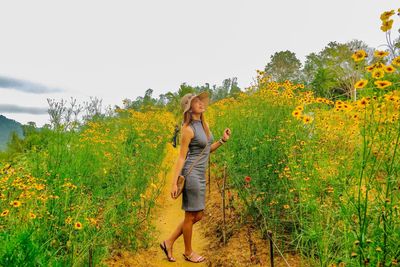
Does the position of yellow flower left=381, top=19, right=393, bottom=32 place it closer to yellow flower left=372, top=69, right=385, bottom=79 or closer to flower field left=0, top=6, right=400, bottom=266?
flower field left=0, top=6, right=400, bottom=266

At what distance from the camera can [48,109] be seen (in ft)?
13.3

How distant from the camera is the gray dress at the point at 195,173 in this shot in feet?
12.2

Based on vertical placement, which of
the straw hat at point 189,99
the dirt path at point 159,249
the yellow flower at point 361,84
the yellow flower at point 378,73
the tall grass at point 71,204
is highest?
the straw hat at point 189,99

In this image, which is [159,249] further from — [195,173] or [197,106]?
[197,106]

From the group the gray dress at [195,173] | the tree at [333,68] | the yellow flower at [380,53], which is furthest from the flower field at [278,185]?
the tree at [333,68]

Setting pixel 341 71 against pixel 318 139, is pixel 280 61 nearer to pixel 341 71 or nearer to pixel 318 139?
pixel 341 71

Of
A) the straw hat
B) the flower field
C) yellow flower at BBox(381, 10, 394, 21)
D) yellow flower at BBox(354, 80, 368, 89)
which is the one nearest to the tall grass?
the flower field

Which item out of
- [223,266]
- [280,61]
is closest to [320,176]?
[223,266]

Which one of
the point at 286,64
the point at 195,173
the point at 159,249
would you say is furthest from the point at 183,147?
the point at 286,64

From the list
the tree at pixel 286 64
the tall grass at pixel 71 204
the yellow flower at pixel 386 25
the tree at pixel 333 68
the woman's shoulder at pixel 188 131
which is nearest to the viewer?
the yellow flower at pixel 386 25

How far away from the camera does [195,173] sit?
373 centimetres

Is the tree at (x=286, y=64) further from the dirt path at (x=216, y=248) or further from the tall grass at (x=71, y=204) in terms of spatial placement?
the dirt path at (x=216, y=248)

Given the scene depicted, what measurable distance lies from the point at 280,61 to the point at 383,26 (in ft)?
129

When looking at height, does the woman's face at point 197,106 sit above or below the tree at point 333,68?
below
